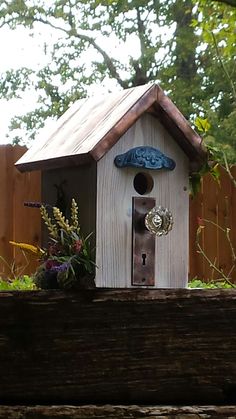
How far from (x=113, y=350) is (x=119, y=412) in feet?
0.24

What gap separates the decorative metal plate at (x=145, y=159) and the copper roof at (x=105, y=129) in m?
0.05

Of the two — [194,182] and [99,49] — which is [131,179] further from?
[99,49]

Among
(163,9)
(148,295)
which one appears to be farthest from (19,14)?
(148,295)

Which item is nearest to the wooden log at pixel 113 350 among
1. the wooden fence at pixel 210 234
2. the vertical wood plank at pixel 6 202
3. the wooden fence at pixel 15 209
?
the wooden fence at pixel 15 209

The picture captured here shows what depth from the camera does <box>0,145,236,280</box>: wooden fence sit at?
3.23m

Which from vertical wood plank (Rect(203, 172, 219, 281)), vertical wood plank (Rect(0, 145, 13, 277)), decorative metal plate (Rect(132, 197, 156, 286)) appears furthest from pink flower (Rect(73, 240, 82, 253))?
vertical wood plank (Rect(203, 172, 219, 281))

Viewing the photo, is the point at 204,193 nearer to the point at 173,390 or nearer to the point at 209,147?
the point at 209,147

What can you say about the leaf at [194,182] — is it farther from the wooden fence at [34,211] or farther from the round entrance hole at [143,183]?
the wooden fence at [34,211]

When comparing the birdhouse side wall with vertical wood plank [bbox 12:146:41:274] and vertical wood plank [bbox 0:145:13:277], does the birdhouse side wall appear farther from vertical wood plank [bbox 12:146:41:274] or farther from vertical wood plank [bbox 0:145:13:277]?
vertical wood plank [bbox 0:145:13:277]

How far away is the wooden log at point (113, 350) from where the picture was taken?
94 centimetres

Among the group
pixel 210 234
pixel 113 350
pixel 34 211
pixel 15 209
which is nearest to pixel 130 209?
pixel 113 350

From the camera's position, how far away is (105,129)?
156cm

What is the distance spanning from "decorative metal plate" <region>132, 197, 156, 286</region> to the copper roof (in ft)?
0.51

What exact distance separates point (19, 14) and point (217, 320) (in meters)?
6.84
